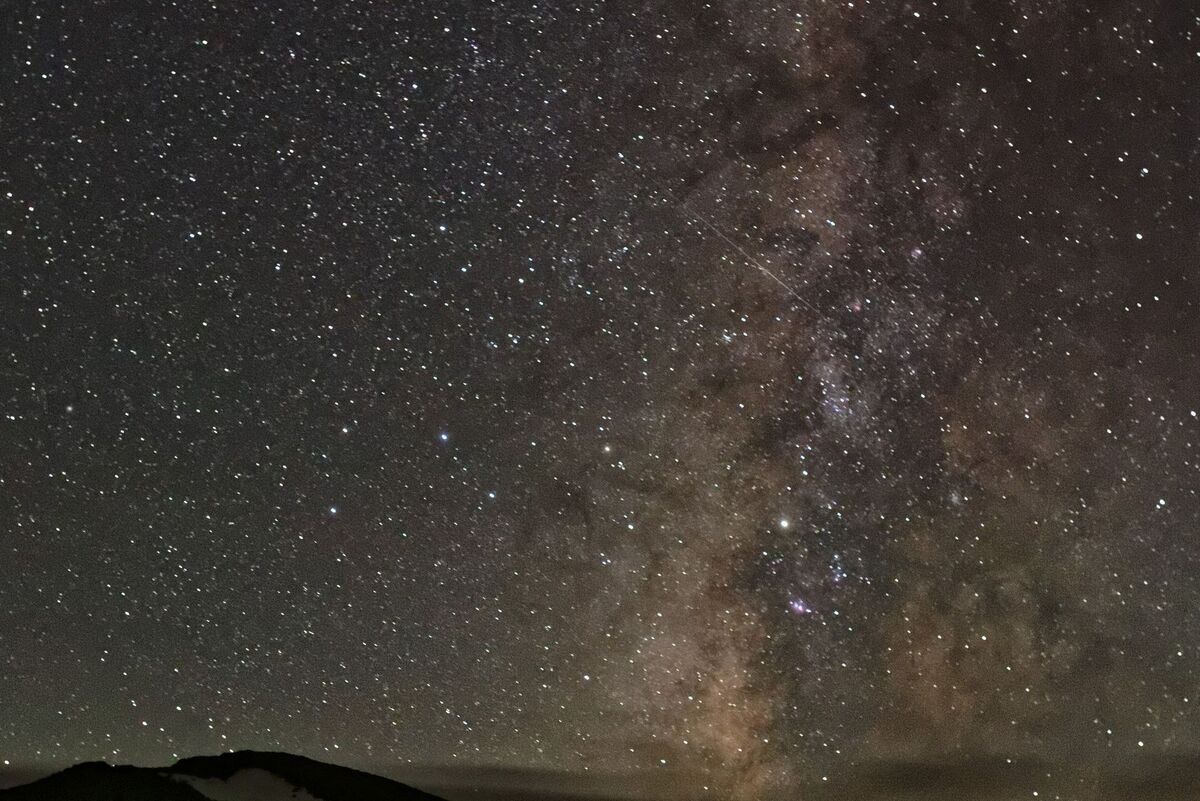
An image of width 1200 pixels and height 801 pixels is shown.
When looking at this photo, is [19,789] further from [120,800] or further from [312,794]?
[312,794]

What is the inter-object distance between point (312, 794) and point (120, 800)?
48.0 feet

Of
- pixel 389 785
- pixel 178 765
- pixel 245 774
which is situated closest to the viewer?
pixel 178 765

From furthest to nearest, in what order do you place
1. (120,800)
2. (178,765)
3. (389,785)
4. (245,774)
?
1. (389,785)
2. (245,774)
3. (178,765)
4. (120,800)

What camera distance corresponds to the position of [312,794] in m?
47.3

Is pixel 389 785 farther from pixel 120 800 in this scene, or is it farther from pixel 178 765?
pixel 120 800

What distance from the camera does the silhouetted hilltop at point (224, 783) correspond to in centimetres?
3369

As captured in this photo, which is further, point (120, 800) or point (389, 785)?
point (389, 785)

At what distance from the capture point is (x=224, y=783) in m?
43.2

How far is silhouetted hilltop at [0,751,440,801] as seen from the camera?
3369 centimetres

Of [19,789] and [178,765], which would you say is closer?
[19,789]

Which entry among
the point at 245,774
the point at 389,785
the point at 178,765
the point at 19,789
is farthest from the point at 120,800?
the point at 389,785

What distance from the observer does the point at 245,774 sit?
149 feet

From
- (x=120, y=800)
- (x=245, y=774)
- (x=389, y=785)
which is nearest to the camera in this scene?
(x=120, y=800)

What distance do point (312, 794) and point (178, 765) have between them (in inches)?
273
